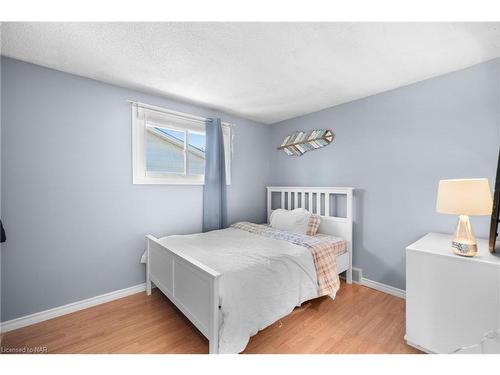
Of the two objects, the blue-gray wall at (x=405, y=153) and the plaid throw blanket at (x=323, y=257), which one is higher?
the blue-gray wall at (x=405, y=153)

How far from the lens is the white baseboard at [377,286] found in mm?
2338

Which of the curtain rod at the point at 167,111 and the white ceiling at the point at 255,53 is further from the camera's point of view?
the curtain rod at the point at 167,111

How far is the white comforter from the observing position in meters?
1.39

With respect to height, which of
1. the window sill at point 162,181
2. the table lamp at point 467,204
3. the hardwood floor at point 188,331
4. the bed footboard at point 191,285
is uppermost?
the window sill at point 162,181

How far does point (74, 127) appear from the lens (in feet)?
6.85

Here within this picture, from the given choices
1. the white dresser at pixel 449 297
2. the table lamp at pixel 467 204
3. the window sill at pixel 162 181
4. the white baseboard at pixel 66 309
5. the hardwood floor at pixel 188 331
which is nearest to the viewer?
the white dresser at pixel 449 297

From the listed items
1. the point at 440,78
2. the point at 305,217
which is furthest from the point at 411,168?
the point at 305,217

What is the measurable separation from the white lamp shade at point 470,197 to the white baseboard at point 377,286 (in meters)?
1.28

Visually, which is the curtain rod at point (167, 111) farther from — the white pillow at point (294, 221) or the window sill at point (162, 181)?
the white pillow at point (294, 221)

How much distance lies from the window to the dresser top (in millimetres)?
2437

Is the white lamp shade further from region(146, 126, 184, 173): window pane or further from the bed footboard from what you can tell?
region(146, 126, 184, 173): window pane

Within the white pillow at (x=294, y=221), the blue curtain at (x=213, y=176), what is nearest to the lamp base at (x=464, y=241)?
the white pillow at (x=294, y=221)

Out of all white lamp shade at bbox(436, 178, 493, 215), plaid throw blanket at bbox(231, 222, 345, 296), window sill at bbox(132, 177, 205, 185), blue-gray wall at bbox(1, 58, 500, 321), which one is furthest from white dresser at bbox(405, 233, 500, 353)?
window sill at bbox(132, 177, 205, 185)

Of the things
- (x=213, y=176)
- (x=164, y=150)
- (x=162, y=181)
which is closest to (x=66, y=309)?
(x=162, y=181)
